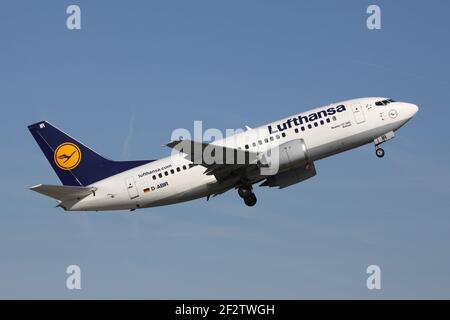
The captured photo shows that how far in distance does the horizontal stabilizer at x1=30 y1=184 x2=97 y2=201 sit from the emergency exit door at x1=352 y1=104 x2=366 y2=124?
18711 mm

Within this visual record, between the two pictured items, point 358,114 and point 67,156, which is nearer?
point 358,114

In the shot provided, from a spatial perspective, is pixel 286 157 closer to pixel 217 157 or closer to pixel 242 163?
pixel 242 163

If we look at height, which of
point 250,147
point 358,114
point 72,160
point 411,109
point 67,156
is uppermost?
point 411,109

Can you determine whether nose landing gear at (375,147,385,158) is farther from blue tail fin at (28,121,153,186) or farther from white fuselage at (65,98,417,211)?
blue tail fin at (28,121,153,186)

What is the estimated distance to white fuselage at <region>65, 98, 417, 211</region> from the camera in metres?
54.9

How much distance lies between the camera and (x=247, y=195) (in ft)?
188

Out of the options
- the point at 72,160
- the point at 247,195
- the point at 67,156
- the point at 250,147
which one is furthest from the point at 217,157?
the point at 67,156

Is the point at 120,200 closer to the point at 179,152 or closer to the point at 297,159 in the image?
the point at 179,152

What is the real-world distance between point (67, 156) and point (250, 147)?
14.1 m

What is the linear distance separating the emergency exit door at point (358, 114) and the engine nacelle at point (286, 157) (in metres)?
4.29

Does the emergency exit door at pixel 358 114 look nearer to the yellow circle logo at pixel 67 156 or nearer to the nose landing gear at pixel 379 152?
the nose landing gear at pixel 379 152

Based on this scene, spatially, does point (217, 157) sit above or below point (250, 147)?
below

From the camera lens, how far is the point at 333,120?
5512cm

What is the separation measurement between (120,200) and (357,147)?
16.7m
